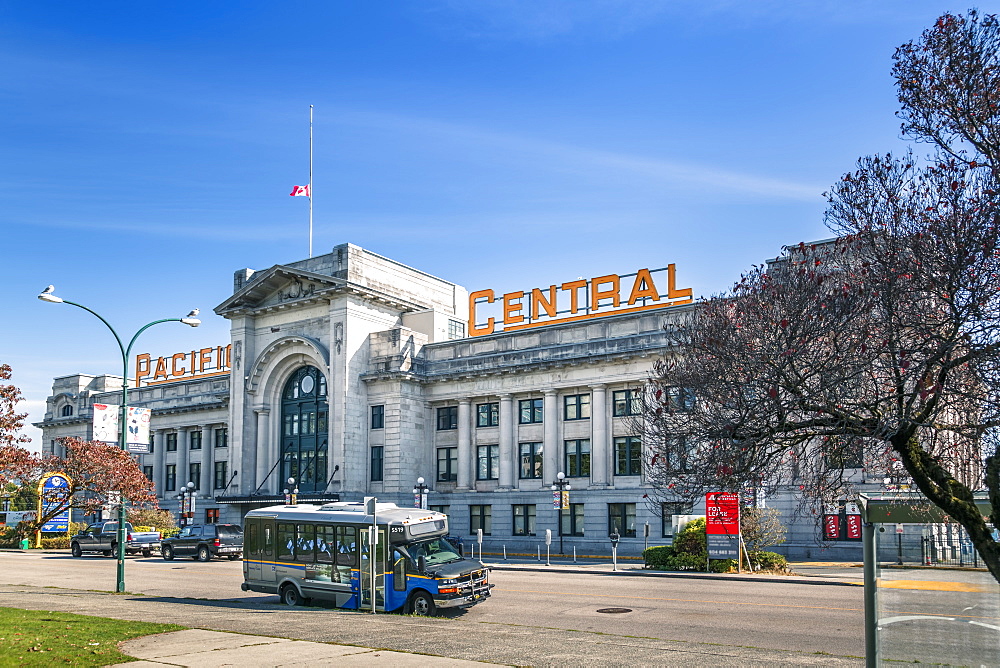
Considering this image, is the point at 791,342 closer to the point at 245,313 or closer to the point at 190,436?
the point at 245,313

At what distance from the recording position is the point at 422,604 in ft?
74.3

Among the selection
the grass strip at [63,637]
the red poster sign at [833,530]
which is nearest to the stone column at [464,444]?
the red poster sign at [833,530]

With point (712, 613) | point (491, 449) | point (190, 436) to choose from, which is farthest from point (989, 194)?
point (190, 436)

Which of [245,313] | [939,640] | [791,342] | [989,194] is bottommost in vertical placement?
[939,640]

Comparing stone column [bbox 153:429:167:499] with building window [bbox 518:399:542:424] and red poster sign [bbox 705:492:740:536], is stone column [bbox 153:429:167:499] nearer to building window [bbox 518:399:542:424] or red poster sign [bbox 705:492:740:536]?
building window [bbox 518:399:542:424]

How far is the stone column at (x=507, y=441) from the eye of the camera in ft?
178

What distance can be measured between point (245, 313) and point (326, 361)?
8610mm

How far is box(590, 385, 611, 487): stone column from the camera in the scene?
50.6 metres

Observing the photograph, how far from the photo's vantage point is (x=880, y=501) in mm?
11555

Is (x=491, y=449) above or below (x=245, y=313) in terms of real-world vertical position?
below

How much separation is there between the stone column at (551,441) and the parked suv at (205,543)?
17.4m

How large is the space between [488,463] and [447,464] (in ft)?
10.8

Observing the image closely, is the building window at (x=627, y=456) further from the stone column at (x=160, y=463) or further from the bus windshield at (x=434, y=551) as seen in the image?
the stone column at (x=160, y=463)

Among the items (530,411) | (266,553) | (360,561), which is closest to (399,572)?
(360,561)
